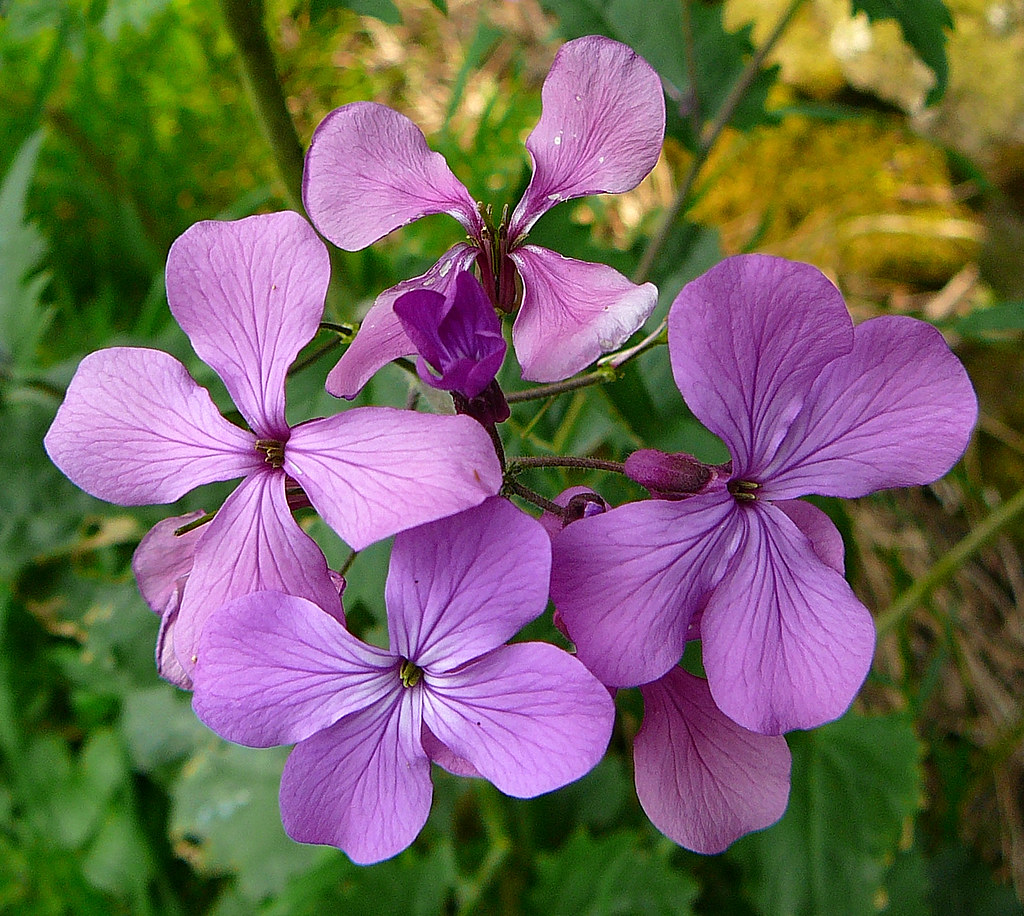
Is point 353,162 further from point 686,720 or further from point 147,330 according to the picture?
point 147,330

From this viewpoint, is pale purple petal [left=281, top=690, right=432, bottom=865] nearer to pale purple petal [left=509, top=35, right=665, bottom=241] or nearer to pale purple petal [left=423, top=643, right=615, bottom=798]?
pale purple petal [left=423, top=643, right=615, bottom=798]

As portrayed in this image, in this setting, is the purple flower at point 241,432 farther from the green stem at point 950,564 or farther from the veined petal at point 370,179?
the green stem at point 950,564

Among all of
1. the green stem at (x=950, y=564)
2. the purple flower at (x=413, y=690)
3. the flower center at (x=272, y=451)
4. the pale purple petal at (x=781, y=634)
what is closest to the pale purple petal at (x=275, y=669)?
the purple flower at (x=413, y=690)

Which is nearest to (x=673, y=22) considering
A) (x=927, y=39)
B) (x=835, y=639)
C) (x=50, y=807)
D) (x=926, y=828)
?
(x=927, y=39)

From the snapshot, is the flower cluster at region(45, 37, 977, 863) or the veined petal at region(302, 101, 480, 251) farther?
the veined petal at region(302, 101, 480, 251)

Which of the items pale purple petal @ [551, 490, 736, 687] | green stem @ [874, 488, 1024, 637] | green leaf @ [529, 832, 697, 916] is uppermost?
pale purple petal @ [551, 490, 736, 687]

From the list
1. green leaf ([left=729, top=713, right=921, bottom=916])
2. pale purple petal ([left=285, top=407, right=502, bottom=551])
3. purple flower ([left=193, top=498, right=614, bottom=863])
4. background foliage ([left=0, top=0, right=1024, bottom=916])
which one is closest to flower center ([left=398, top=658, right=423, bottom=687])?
purple flower ([left=193, top=498, right=614, bottom=863])

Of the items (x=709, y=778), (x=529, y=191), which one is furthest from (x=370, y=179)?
(x=709, y=778)
